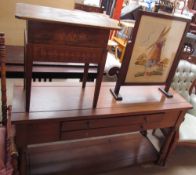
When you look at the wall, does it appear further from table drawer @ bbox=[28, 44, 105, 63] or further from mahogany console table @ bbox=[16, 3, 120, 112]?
table drawer @ bbox=[28, 44, 105, 63]

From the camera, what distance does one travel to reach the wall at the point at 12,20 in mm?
2160

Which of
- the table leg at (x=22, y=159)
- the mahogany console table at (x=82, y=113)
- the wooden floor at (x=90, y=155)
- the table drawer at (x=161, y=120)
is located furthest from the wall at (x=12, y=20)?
the table drawer at (x=161, y=120)

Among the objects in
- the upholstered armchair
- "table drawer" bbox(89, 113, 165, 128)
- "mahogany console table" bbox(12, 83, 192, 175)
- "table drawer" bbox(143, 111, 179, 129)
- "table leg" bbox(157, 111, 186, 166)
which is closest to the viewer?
"mahogany console table" bbox(12, 83, 192, 175)

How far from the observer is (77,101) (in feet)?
4.37

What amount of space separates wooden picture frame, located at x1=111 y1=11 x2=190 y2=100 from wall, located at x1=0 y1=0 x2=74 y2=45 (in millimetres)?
1393

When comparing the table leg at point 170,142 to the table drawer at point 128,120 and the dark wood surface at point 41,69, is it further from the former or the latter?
the dark wood surface at point 41,69

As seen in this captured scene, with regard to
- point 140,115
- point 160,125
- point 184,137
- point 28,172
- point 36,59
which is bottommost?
point 28,172

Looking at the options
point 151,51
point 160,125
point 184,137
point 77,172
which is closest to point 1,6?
point 151,51

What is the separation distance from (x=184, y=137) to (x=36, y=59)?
139 cm

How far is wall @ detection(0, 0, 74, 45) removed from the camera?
216cm

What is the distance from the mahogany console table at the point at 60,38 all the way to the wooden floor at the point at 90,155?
0.62 metres

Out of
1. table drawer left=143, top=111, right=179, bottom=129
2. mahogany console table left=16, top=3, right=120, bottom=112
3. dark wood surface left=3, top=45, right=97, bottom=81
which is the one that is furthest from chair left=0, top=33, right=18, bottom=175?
table drawer left=143, top=111, right=179, bottom=129

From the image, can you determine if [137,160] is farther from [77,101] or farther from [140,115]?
[77,101]

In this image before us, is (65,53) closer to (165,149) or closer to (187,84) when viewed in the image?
(165,149)
